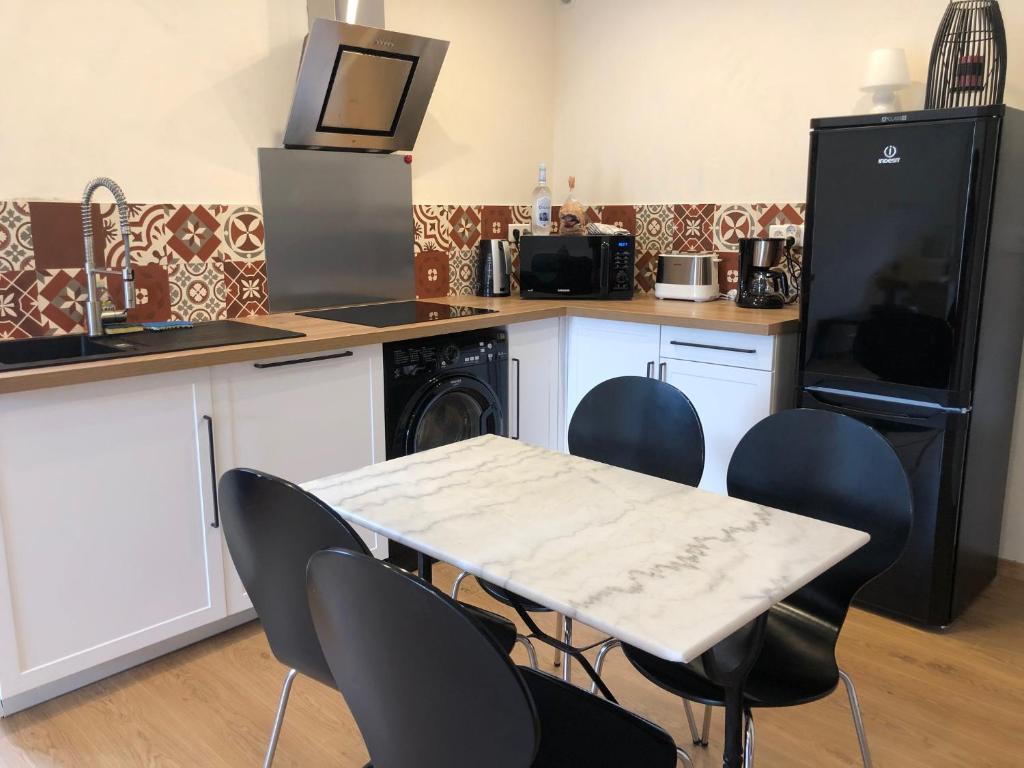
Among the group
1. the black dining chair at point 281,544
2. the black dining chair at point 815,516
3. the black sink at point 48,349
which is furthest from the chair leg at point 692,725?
the black sink at point 48,349

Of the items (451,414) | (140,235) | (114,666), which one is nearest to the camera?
(114,666)

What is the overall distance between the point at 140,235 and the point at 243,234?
13.9 inches

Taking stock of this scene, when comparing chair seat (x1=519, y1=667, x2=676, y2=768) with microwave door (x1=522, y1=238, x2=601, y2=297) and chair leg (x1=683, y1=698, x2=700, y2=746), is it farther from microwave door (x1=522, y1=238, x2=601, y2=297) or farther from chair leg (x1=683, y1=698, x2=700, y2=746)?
microwave door (x1=522, y1=238, x2=601, y2=297)

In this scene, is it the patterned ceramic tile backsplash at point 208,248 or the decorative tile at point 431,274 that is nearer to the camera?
the patterned ceramic tile backsplash at point 208,248

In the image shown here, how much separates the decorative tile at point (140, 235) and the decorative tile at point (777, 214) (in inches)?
86.8

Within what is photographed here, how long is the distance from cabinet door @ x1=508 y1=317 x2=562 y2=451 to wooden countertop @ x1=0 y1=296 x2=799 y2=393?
0.08 metres

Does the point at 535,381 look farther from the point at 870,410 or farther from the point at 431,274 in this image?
the point at 870,410

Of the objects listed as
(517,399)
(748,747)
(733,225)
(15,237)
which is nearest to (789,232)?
(733,225)

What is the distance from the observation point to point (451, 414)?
297cm

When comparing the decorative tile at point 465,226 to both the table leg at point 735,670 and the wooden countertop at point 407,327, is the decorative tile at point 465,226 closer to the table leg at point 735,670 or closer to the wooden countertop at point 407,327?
the wooden countertop at point 407,327

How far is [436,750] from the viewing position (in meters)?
0.94

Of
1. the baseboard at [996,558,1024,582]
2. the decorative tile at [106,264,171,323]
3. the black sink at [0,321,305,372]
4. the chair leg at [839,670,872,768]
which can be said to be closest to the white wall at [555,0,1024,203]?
the baseboard at [996,558,1024,582]

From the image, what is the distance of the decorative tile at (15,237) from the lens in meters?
2.30

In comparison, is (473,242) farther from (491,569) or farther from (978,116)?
(491,569)
